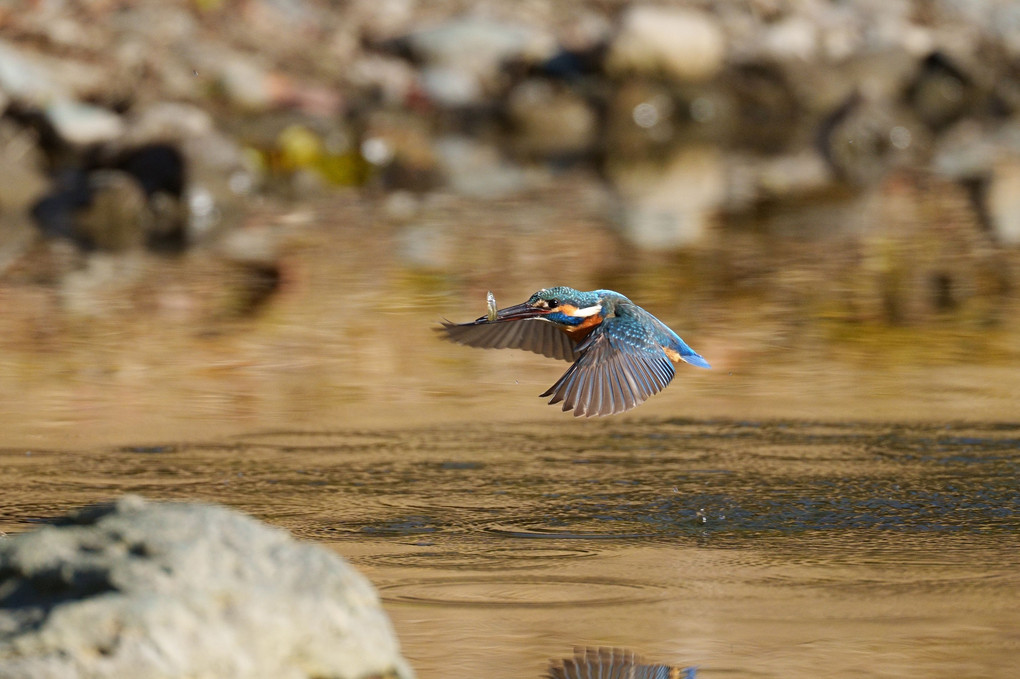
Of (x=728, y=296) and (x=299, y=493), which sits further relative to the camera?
(x=728, y=296)

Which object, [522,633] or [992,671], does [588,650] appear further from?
[992,671]

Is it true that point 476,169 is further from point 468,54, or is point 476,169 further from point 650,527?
point 650,527

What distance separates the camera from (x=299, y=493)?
4.72 meters

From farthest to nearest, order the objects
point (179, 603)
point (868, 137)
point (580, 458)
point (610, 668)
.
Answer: point (868, 137), point (580, 458), point (610, 668), point (179, 603)

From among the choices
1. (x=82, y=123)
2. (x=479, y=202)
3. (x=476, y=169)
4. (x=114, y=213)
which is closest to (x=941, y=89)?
(x=476, y=169)

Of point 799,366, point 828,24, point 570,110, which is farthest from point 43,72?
point 799,366

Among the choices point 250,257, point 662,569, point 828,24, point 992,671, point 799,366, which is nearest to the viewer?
point 992,671

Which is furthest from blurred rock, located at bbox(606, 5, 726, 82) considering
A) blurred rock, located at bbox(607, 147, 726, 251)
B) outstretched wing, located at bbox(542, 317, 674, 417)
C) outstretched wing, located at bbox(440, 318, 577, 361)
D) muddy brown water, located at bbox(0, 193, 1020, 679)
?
outstretched wing, located at bbox(542, 317, 674, 417)

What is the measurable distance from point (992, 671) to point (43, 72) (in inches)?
517

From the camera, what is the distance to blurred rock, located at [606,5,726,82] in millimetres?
17688

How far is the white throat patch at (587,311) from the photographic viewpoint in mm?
4302

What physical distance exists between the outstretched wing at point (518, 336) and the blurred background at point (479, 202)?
1045mm

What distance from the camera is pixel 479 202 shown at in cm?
1205

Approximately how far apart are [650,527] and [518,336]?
25.2 inches
